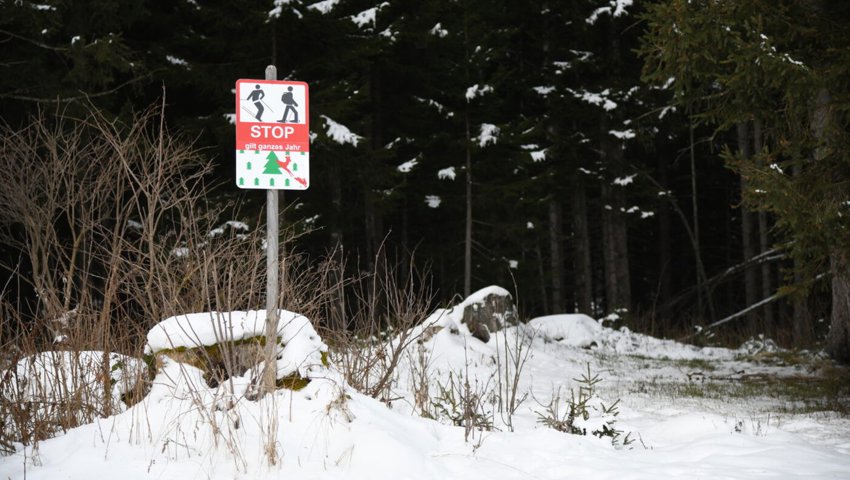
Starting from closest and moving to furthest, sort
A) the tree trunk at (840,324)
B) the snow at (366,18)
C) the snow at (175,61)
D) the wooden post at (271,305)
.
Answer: the wooden post at (271,305) < the tree trunk at (840,324) < the snow at (175,61) < the snow at (366,18)

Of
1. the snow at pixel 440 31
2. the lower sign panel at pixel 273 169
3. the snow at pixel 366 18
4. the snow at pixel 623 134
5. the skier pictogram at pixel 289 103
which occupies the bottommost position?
the lower sign panel at pixel 273 169

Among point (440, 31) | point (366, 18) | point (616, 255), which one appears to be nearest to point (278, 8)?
point (366, 18)

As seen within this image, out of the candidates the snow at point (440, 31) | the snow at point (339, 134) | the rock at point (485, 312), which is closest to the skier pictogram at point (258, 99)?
the rock at point (485, 312)

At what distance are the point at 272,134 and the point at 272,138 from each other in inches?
1.0

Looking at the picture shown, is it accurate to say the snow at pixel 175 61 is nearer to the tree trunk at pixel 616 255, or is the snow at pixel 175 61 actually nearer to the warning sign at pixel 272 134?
the tree trunk at pixel 616 255

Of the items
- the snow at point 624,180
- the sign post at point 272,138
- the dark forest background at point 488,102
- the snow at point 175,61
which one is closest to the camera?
the sign post at point 272,138

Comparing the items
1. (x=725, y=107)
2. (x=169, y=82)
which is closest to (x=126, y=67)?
(x=169, y=82)

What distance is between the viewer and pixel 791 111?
25.7 ft

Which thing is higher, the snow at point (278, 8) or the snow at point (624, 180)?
the snow at point (278, 8)

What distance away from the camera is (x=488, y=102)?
61.4 feet

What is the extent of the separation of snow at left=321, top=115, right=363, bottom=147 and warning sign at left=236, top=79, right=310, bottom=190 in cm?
Answer: 1002

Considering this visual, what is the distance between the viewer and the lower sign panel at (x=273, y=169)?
14.7 feet

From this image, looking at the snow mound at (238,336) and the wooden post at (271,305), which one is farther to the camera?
the snow mound at (238,336)

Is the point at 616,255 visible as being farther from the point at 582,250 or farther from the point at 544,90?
the point at 544,90
